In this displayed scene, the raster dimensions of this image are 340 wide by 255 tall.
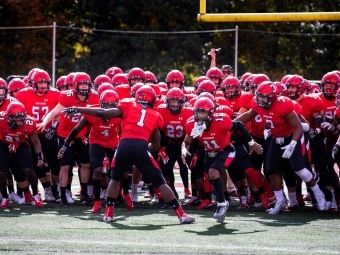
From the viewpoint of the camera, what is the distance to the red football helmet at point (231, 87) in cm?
1113

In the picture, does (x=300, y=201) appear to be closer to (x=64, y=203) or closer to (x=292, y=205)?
(x=292, y=205)

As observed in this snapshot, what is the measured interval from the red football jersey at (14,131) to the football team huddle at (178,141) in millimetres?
12

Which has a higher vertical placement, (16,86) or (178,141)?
(16,86)

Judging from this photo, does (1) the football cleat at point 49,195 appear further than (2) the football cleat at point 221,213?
Yes

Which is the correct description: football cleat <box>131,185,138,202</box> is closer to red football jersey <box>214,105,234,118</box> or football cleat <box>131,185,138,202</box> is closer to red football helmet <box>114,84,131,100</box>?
red football helmet <box>114,84,131,100</box>

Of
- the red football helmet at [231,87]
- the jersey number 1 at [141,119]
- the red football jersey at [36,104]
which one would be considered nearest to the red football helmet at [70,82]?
the red football jersey at [36,104]

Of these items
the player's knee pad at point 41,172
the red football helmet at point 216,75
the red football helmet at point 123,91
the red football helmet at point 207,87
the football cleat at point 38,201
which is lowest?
the football cleat at point 38,201

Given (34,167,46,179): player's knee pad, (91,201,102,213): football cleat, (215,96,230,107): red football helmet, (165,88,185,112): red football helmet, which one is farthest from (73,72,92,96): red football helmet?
(215,96,230,107): red football helmet

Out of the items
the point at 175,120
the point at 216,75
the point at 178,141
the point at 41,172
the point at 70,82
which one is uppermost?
the point at 216,75

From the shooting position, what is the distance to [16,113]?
33.7 ft

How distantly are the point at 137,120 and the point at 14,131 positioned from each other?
2009 mm

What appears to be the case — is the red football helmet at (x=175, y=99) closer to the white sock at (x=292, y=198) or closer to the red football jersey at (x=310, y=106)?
the red football jersey at (x=310, y=106)

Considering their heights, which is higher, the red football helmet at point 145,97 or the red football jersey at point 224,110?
the red football helmet at point 145,97

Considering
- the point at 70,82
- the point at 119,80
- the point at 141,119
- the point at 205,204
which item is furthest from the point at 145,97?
the point at 119,80
